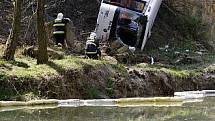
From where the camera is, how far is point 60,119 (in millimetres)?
10969

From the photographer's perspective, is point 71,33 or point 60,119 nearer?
point 60,119

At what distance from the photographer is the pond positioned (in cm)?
1112

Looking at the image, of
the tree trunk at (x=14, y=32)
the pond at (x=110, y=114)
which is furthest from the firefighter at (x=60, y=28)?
the pond at (x=110, y=114)

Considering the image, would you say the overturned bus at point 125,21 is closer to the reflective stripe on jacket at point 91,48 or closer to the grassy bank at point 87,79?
the grassy bank at point 87,79

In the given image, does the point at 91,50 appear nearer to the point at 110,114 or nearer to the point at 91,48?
A: the point at 91,48

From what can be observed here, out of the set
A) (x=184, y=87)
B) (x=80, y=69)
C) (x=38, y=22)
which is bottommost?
(x=184, y=87)

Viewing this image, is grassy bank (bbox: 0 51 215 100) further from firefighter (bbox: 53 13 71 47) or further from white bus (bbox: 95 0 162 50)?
white bus (bbox: 95 0 162 50)

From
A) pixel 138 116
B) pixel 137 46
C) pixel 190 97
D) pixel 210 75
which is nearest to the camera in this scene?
pixel 138 116

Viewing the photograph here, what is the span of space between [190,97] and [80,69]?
12.2ft

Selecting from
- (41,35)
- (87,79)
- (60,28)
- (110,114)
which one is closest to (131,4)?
(60,28)

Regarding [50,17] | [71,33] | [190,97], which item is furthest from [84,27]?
[190,97]

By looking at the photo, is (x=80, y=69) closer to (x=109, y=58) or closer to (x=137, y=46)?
(x=109, y=58)

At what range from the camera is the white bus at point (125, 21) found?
2102 centimetres

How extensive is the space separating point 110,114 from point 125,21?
31.9 ft
